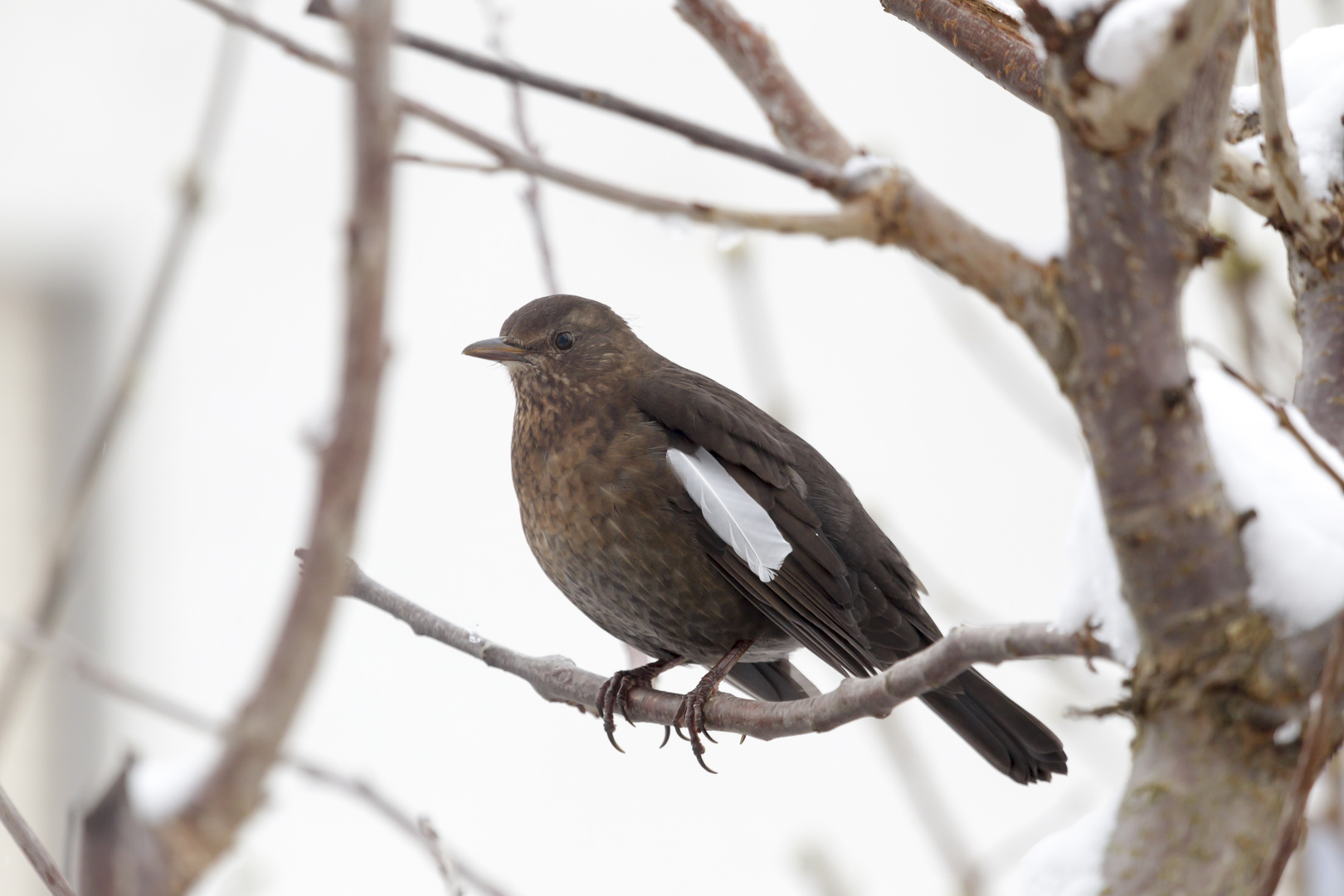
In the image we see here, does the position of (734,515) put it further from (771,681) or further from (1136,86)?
(1136,86)

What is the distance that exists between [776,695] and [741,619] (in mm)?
371

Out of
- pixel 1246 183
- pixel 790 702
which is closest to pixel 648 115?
pixel 790 702

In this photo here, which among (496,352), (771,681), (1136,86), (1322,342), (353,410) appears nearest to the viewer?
(353,410)

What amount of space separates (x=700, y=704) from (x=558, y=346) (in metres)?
0.98

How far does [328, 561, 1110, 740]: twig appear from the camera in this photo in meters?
1.03

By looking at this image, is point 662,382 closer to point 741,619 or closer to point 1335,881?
point 741,619

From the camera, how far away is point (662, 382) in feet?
8.25

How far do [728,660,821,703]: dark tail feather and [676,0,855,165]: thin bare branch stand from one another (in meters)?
1.22

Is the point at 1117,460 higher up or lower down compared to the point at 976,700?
lower down

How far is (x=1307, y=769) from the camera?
0.86 meters

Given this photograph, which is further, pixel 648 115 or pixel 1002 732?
pixel 1002 732

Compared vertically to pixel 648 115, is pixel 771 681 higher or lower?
higher

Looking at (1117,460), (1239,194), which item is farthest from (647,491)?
(1117,460)

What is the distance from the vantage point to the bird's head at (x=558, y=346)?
265 cm
